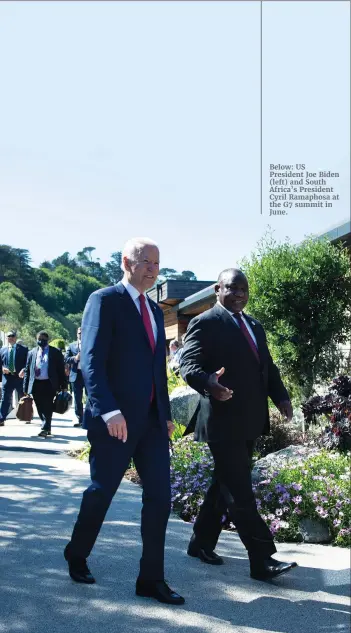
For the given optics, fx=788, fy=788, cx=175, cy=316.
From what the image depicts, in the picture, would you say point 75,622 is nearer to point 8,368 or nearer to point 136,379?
point 136,379

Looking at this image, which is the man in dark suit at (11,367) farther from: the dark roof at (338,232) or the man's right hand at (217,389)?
the man's right hand at (217,389)

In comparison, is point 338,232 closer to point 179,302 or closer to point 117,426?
point 117,426

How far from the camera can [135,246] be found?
4.20m

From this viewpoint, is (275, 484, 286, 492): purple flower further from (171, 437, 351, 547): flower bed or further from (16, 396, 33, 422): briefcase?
(16, 396, 33, 422): briefcase

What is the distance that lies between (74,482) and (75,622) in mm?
4217

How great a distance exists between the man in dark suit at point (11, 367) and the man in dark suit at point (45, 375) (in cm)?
148

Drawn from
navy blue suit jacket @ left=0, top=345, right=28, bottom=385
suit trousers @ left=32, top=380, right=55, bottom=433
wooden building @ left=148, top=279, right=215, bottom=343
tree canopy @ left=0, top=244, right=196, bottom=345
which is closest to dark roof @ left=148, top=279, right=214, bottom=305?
wooden building @ left=148, top=279, right=215, bottom=343

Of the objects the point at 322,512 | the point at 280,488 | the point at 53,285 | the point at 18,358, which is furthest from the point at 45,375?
the point at 53,285

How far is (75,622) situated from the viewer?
3.62 m

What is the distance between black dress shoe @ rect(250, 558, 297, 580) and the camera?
14.0 feet

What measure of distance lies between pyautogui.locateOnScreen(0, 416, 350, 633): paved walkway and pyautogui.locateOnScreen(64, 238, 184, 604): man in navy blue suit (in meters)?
0.19

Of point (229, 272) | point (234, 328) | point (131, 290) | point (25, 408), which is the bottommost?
point (25, 408)

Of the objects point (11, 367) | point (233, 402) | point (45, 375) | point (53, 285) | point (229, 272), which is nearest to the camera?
point (233, 402)

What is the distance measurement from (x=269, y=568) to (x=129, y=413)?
46.2 inches
